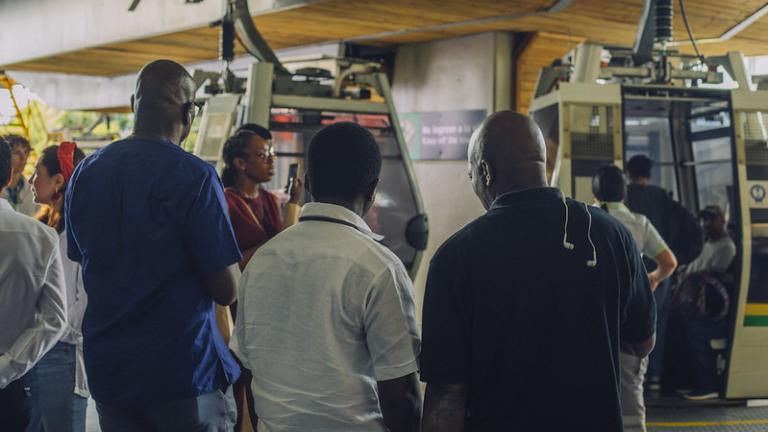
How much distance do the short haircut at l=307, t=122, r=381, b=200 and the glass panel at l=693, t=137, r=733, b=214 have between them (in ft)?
19.3

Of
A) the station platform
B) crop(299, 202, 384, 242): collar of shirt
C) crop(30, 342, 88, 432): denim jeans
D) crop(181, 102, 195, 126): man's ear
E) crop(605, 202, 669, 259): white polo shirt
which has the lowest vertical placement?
the station platform

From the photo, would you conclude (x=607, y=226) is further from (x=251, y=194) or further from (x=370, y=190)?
(x=251, y=194)

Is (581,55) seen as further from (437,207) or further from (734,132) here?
(437,207)

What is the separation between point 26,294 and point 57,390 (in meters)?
0.73

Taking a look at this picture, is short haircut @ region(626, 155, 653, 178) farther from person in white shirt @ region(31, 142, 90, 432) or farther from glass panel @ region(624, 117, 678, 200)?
person in white shirt @ region(31, 142, 90, 432)

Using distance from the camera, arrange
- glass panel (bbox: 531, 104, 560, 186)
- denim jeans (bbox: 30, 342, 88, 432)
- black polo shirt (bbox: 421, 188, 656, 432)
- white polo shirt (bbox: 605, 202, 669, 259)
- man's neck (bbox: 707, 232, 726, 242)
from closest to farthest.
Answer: black polo shirt (bbox: 421, 188, 656, 432) → denim jeans (bbox: 30, 342, 88, 432) → white polo shirt (bbox: 605, 202, 669, 259) → glass panel (bbox: 531, 104, 560, 186) → man's neck (bbox: 707, 232, 726, 242)

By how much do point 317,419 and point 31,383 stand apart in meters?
1.79

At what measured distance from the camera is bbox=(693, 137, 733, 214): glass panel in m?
7.62

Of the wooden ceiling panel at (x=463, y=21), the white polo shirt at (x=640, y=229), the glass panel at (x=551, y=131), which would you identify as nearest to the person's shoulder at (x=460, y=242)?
the white polo shirt at (x=640, y=229)

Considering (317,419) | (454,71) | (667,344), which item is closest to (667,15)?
(667,344)

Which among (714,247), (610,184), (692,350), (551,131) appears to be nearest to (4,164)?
(610,184)

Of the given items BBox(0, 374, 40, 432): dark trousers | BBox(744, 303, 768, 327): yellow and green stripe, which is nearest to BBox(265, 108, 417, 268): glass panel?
BBox(744, 303, 768, 327): yellow and green stripe

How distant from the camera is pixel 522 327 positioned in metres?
2.06

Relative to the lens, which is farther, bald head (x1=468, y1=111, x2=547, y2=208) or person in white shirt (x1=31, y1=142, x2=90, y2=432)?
person in white shirt (x1=31, y1=142, x2=90, y2=432)
